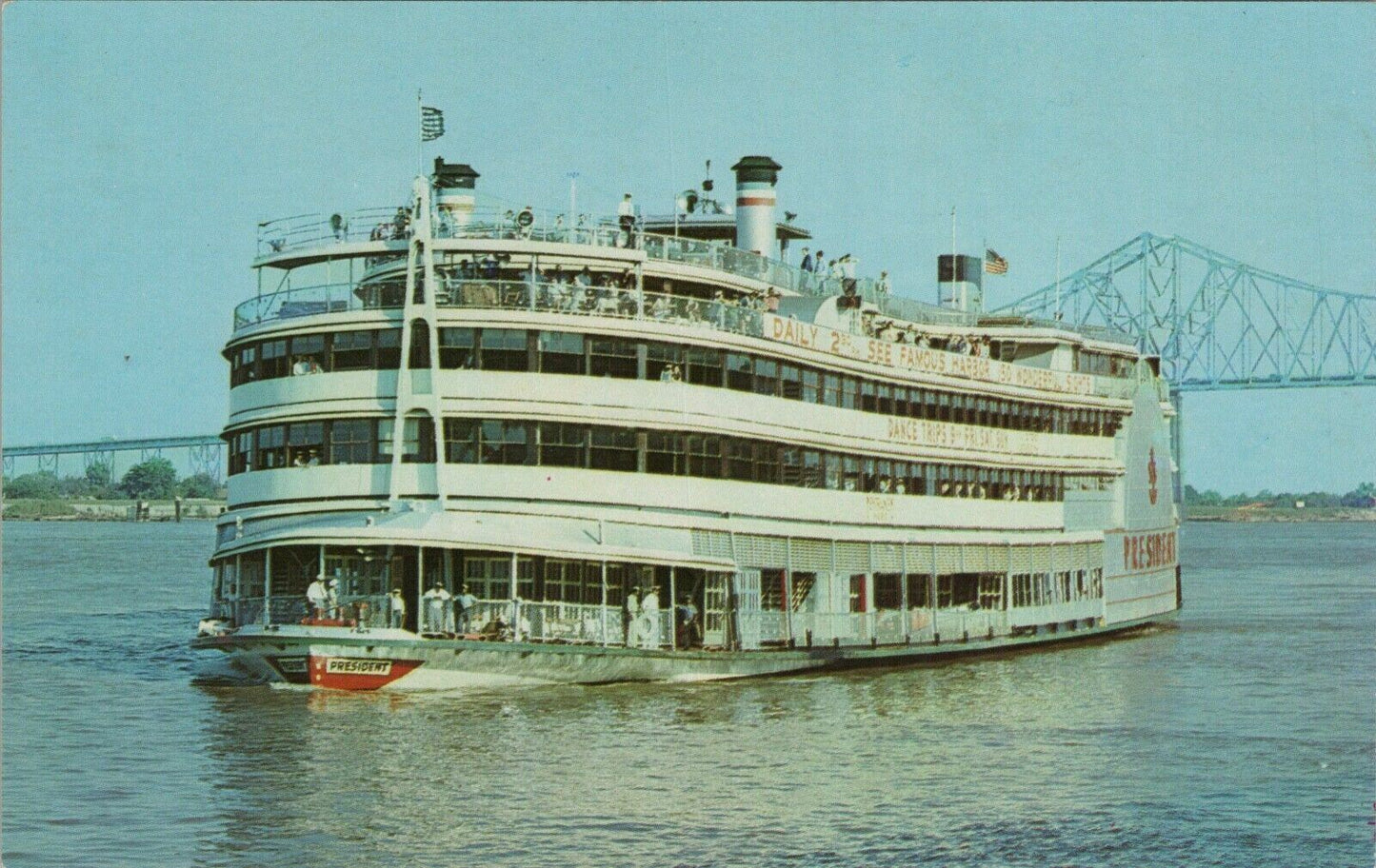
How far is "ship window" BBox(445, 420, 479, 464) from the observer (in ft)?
117

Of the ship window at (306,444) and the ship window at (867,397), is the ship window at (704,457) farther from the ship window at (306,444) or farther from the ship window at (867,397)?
the ship window at (306,444)

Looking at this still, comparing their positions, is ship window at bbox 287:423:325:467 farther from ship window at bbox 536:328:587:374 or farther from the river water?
the river water

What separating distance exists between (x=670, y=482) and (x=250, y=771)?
37.4 feet

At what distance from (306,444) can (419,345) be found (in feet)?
9.44

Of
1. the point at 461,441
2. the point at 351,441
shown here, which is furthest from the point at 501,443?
the point at 351,441

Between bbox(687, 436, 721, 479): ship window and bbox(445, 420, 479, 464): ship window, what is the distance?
13.9 ft

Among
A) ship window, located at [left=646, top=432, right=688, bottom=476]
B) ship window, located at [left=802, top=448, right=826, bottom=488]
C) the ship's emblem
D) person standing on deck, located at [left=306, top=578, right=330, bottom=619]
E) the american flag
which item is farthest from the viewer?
the american flag

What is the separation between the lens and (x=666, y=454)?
122 ft

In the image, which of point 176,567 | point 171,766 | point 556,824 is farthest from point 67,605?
point 556,824

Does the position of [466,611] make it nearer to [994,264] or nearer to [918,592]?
[918,592]

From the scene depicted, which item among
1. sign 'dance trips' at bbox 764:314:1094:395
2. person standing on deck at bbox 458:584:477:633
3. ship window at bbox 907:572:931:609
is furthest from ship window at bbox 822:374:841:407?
person standing on deck at bbox 458:584:477:633

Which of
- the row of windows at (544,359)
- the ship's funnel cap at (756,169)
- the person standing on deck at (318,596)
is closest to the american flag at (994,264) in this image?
the ship's funnel cap at (756,169)

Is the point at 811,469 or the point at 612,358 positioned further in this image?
the point at 811,469

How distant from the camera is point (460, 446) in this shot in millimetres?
35594
